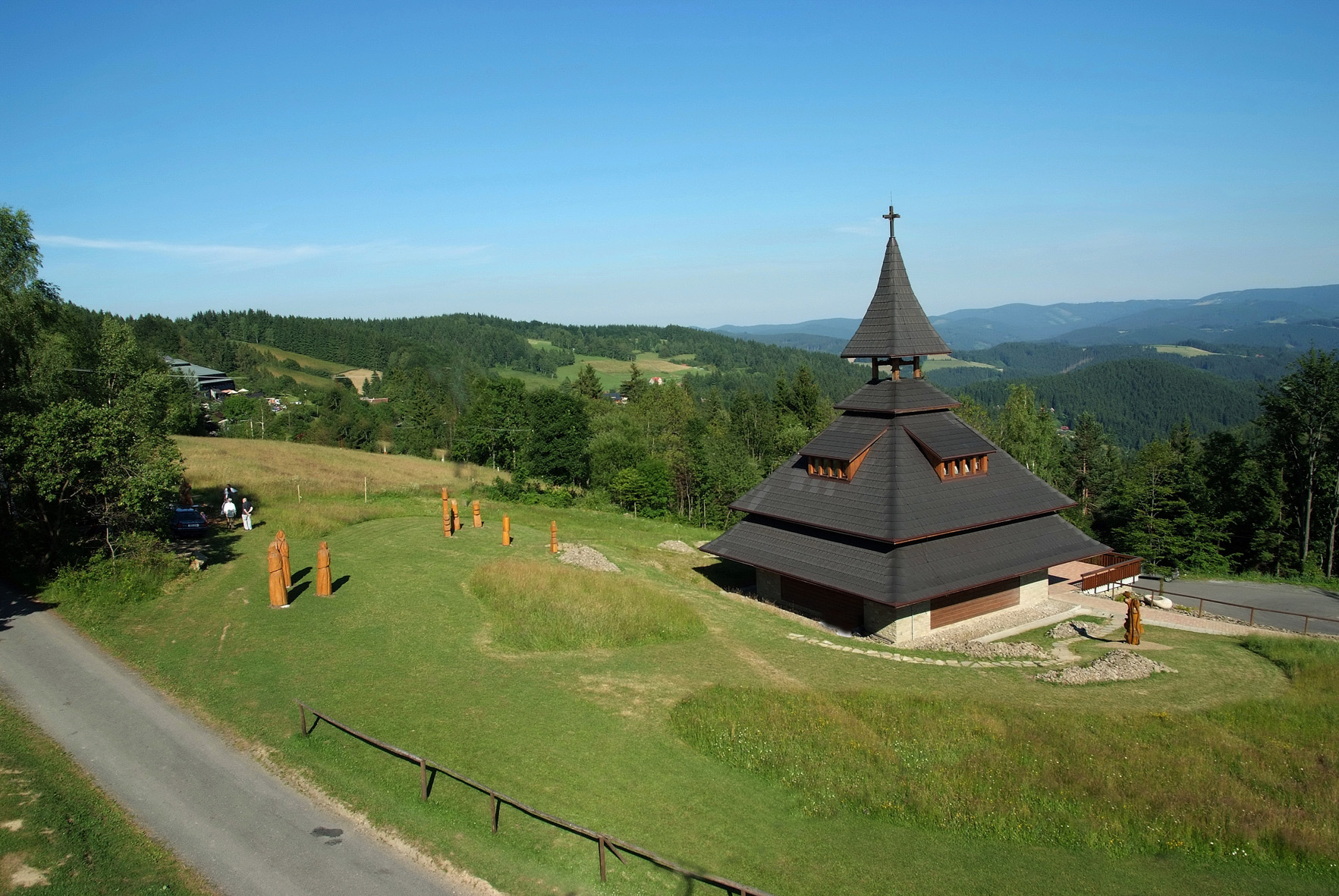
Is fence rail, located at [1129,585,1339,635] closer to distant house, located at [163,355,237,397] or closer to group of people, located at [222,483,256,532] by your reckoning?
group of people, located at [222,483,256,532]

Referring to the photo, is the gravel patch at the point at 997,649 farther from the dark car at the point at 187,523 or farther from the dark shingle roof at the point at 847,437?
the dark car at the point at 187,523

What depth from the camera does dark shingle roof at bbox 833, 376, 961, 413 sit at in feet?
96.8

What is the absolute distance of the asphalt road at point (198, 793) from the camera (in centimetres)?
1152

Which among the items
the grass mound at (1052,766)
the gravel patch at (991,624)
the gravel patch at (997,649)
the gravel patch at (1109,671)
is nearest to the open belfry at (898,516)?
the gravel patch at (991,624)

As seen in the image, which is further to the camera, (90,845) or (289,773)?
(289,773)

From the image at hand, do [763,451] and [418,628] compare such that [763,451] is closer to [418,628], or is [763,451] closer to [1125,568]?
[1125,568]

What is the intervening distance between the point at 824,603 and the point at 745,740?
43.4 feet

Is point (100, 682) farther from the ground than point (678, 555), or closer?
farther from the ground

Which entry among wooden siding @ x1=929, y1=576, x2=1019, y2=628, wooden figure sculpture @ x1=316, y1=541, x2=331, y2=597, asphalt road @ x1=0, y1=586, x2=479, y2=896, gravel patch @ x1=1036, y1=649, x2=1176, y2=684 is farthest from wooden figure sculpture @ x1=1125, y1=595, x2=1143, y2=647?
wooden figure sculpture @ x1=316, y1=541, x2=331, y2=597

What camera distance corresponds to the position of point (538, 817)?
12711mm

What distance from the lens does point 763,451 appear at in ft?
292

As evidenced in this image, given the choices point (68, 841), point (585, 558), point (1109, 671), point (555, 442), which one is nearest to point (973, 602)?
point (1109, 671)

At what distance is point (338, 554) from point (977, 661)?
938 inches

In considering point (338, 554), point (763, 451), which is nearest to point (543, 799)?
point (338, 554)
